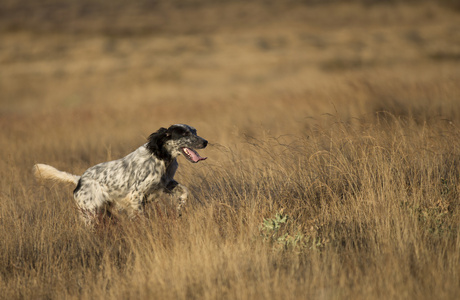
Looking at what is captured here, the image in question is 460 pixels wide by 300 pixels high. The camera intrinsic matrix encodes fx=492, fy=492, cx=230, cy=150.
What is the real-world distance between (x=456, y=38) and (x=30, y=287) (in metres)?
38.4

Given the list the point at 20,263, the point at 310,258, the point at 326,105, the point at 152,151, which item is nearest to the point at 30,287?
the point at 20,263

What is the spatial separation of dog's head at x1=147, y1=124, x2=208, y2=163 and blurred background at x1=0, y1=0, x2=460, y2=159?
1596 millimetres

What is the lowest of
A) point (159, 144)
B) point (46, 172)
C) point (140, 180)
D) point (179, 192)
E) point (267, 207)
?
point (267, 207)

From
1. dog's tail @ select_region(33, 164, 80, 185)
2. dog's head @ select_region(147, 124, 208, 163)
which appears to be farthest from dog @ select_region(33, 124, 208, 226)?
dog's tail @ select_region(33, 164, 80, 185)

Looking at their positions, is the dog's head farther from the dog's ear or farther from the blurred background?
the blurred background

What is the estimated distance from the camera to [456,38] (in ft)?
120

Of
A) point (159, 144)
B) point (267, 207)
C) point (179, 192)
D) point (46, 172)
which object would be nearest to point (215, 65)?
point (46, 172)

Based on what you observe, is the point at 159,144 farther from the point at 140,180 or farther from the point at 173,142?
the point at 140,180

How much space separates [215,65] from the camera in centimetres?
3716

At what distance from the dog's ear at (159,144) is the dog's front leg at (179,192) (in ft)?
1.23

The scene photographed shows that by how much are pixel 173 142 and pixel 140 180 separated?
62 centimetres

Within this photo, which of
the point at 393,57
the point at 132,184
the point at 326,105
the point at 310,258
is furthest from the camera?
the point at 393,57

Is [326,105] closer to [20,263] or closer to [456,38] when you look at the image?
[20,263]

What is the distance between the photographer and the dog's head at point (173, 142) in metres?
6.13
